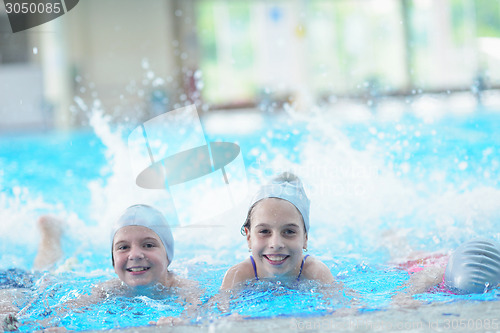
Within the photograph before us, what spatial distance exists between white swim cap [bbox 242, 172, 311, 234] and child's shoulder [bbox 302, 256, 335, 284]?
0.59 ft

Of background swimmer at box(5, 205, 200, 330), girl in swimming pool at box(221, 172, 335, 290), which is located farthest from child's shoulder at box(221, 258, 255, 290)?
background swimmer at box(5, 205, 200, 330)

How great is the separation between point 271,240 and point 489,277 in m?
0.97

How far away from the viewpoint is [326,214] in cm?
404

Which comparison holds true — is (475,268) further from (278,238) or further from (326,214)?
(326,214)

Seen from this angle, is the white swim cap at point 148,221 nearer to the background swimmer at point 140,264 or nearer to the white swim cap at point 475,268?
the background swimmer at point 140,264

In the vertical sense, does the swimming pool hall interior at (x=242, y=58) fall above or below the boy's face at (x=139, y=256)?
above

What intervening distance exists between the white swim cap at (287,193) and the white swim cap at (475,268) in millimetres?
716

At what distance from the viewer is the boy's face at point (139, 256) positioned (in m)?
2.78

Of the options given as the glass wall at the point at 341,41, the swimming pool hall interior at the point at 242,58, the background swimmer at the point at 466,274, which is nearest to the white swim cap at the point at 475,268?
the background swimmer at the point at 466,274

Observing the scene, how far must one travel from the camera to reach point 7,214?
15.3 feet

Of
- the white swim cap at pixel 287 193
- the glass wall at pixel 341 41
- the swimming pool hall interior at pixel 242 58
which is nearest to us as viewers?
the white swim cap at pixel 287 193

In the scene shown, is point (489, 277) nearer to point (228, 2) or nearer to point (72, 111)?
point (72, 111)

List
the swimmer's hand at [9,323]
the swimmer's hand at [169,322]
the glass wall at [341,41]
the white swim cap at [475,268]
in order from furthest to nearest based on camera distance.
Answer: the glass wall at [341,41] < the white swim cap at [475,268] < the swimmer's hand at [9,323] < the swimmer's hand at [169,322]

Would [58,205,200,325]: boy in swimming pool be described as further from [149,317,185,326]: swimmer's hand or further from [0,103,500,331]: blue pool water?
[149,317,185,326]: swimmer's hand
